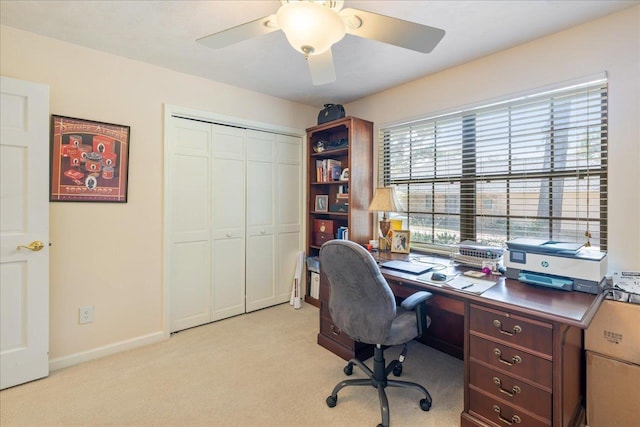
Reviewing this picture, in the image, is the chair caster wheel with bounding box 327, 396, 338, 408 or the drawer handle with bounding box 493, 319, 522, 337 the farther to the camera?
the chair caster wheel with bounding box 327, 396, 338, 408

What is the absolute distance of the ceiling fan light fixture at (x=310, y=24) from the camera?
45.5 inches

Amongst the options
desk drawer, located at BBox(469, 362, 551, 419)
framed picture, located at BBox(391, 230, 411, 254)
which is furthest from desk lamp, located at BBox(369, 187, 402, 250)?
desk drawer, located at BBox(469, 362, 551, 419)

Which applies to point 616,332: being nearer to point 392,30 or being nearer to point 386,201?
point 386,201

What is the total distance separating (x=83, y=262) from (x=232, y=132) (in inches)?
65.7

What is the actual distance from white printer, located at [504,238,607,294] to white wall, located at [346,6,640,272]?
9.4 inches

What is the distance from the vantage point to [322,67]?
5.65 feet

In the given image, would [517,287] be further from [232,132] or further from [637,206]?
[232,132]

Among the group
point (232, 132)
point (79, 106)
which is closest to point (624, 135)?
point (232, 132)

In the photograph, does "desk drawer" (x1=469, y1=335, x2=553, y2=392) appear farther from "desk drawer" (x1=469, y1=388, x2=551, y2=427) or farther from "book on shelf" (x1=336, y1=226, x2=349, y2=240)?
"book on shelf" (x1=336, y1=226, x2=349, y2=240)

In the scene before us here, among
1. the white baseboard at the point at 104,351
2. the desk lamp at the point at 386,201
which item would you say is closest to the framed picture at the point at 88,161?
the white baseboard at the point at 104,351

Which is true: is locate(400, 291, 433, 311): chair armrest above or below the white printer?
below

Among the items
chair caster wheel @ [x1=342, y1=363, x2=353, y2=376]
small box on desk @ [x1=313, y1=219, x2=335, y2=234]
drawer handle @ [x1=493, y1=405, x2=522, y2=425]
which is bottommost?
chair caster wheel @ [x1=342, y1=363, x2=353, y2=376]

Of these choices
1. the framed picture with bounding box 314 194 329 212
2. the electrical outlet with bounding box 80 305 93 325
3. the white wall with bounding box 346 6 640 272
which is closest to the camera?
the white wall with bounding box 346 6 640 272

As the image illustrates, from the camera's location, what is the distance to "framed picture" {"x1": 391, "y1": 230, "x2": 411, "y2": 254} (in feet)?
8.95
